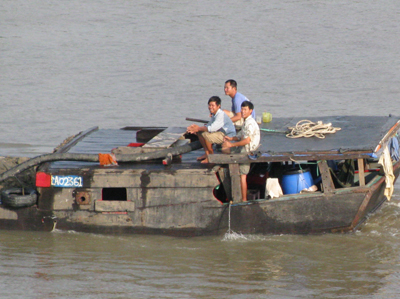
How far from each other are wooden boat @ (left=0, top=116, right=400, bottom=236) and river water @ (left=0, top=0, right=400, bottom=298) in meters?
0.24

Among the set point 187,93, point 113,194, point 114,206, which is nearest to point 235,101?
point 113,194

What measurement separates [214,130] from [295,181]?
1.40 meters

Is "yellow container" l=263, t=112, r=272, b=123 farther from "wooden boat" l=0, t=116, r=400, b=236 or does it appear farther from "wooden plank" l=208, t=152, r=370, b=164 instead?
"wooden plank" l=208, t=152, r=370, b=164

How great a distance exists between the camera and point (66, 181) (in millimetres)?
9305

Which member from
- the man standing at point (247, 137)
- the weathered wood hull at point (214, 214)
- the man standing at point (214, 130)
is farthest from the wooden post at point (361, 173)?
the man standing at point (214, 130)

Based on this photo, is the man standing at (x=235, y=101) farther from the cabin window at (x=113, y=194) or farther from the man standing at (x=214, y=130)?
the cabin window at (x=113, y=194)

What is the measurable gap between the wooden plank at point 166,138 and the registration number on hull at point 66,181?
1.22 metres

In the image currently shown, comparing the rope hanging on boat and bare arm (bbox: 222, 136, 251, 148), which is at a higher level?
the rope hanging on boat

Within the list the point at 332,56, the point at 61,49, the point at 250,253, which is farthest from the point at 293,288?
the point at 61,49

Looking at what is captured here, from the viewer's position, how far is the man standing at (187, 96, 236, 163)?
9.69 meters

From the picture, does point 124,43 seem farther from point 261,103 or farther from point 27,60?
point 261,103

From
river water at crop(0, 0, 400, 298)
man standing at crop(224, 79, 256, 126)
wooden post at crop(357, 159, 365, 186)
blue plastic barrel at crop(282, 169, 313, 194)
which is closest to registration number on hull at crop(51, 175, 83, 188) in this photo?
river water at crop(0, 0, 400, 298)

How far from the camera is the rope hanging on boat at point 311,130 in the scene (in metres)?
9.80

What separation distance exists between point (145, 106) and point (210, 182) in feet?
32.3
